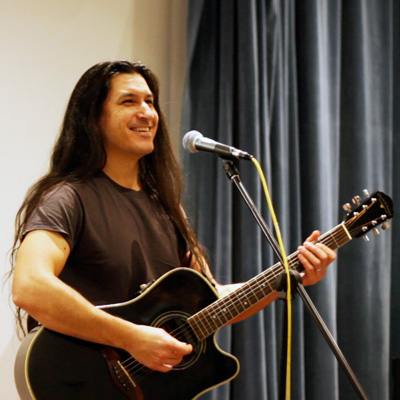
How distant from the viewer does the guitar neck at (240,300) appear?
1854 mm

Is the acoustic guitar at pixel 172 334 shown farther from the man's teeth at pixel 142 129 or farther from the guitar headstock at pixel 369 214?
the man's teeth at pixel 142 129

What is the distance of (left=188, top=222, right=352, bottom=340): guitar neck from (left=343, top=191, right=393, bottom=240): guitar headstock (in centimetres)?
3

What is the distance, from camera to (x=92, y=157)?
1.98 m

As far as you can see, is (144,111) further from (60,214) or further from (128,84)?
(60,214)

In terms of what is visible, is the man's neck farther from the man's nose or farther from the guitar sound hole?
the guitar sound hole

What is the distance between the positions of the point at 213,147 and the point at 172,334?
53 cm

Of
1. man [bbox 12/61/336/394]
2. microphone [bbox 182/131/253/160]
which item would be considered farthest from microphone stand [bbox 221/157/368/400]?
man [bbox 12/61/336/394]

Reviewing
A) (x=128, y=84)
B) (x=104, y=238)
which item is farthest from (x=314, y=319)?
(x=128, y=84)

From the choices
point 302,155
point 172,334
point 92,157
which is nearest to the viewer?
point 172,334

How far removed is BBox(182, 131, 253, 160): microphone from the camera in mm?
1672

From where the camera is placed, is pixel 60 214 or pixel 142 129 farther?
pixel 142 129

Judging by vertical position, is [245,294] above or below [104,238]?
below

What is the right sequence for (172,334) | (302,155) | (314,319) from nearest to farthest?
(314,319) → (172,334) → (302,155)

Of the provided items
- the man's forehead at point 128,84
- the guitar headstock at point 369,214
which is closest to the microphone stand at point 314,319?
the guitar headstock at point 369,214
